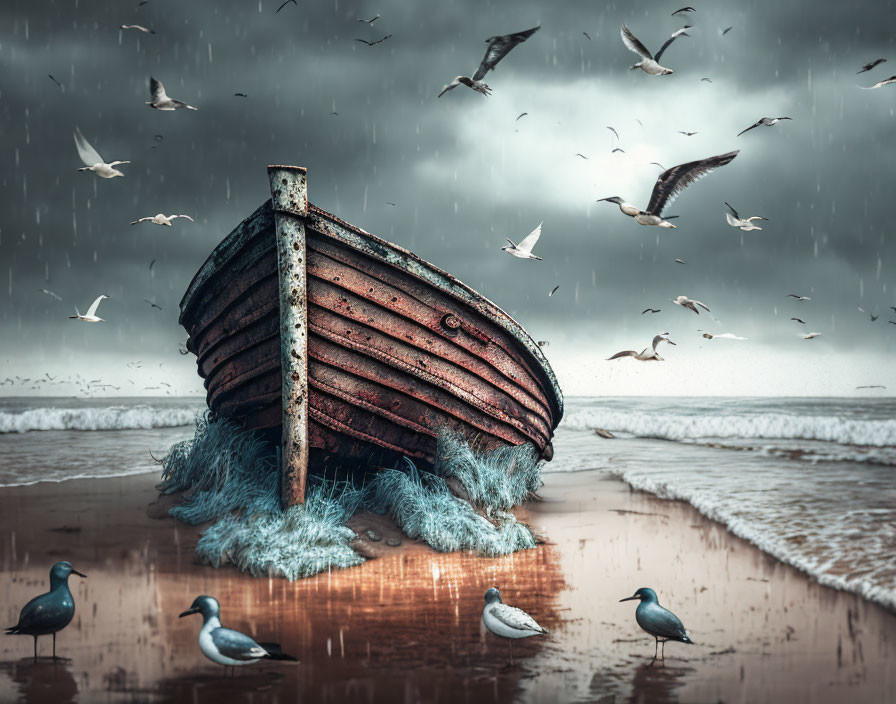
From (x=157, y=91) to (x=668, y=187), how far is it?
188 inches

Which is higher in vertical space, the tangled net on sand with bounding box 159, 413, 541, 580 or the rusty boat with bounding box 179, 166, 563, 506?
the rusty boat with bounding box 179, 166, 563, 506

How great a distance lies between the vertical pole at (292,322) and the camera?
477 centimetres

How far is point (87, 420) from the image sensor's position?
2136cm

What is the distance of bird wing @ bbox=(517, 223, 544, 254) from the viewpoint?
6383 millimetres

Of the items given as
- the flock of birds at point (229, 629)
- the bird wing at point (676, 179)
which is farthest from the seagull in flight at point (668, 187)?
the flock of birds at point (229, 629)

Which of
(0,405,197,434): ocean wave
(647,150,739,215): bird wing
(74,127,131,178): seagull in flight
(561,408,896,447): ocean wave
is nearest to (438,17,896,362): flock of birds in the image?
(647,150,739,215): bird wing

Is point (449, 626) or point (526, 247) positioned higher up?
point (526, 247)

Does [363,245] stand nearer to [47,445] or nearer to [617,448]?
[617,448]

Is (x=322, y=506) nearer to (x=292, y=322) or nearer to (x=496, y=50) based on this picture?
(x=292, y=322)

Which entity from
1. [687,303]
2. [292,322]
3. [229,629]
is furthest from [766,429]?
[229,629]

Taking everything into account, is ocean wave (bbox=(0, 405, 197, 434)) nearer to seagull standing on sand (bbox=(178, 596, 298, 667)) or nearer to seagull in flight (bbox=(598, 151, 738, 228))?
seagull in flight (bbox=(598, 151, 738, 228))

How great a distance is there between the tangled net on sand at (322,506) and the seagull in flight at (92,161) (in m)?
2.62

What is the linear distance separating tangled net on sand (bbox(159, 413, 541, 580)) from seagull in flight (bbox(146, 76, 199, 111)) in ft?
10.1

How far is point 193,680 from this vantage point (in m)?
2.70
